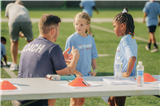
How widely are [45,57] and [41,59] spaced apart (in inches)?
2.2

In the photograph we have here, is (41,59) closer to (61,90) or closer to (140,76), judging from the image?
(61,90)

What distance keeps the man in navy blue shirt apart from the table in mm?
136

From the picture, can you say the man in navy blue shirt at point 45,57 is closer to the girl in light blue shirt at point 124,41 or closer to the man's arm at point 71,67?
the man's arm at point 71,67

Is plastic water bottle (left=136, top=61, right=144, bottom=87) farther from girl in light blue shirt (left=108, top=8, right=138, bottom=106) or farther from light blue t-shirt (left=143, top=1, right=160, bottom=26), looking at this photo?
light blue t-shirt (left=143, top=1, right=160, bottom=26)

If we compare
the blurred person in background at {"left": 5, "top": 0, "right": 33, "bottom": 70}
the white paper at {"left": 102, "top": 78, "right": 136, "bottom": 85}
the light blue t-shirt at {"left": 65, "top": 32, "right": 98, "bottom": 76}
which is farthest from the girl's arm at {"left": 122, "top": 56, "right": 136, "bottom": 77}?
the blurred person in background at {"left": 5, "top": 0, "right": 33, "bottom": 70}

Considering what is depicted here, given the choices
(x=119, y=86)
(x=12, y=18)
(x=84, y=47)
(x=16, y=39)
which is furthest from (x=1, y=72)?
(x=119, y=86)

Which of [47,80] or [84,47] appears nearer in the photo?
[47,80]

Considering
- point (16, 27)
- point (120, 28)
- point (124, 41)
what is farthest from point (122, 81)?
point (16, 27)

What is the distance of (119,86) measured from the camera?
3203 millimetres

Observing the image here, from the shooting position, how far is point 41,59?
3312 mm

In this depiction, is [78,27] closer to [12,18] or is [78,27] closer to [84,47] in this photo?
[84,47]

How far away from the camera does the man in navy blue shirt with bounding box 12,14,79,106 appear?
131 inches

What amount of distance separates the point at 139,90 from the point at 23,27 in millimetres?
5434

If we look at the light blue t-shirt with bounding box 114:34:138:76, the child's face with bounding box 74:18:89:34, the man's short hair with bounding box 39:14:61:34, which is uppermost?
the man's short hair with bounding box 39:14:61:34
